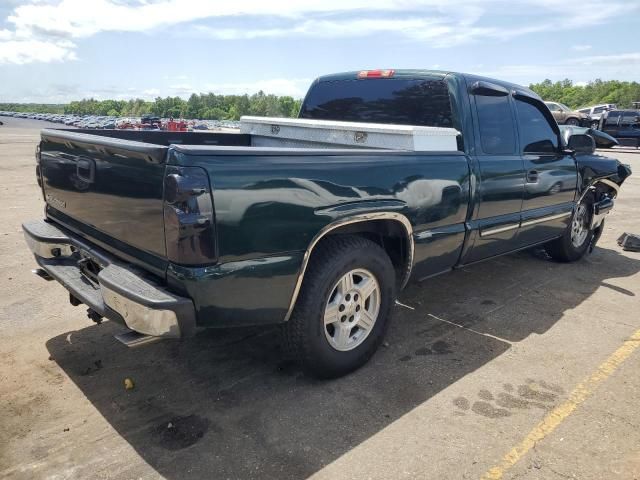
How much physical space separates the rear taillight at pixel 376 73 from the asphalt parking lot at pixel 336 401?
201cm

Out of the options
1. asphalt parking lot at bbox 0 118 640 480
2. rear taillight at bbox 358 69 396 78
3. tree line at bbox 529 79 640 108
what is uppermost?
tree line at bbox 529 79 640 108

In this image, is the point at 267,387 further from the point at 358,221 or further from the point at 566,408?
the point at 566,408

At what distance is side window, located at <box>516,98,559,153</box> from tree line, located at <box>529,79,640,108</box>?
75.0 metres

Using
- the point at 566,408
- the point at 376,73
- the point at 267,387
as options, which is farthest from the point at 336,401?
the point at 376,73

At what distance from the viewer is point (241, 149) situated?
2.53 meters

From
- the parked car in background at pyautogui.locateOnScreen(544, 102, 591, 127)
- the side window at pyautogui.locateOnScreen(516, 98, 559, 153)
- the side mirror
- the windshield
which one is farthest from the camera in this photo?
the parked car in background at pyautogui.locateOnScreen(544, 102, 591, 127)

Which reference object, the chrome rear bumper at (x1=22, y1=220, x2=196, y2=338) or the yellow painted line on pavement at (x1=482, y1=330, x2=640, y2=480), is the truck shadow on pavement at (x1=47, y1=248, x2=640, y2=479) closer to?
the yellow painted line on pavement at (x1=482, y1=330, x2=640, y2=480)

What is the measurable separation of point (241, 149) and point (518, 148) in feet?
9.65

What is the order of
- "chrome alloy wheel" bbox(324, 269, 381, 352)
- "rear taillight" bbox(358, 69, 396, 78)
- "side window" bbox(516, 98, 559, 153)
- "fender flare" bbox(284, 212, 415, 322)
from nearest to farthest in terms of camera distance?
"fender flare" bbox(284, 212, 415, 322), "chrome alloy wheel" bbox(324, 269, 381, 352), "rear taillight" bbox(358, 69, 396, 78), "side window" bbox(516, 98, 559, 153)

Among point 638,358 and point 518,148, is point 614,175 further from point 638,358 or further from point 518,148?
point 638,358

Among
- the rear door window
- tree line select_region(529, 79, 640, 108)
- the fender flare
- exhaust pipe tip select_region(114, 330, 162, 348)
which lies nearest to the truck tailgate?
exhaust pipe tip select_region(114, 330, 162, 348)

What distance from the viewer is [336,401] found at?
10.0 ft

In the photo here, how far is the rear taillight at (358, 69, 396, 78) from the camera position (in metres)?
4.42

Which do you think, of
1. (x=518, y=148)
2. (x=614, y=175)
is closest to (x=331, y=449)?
(x=518, y=148)
